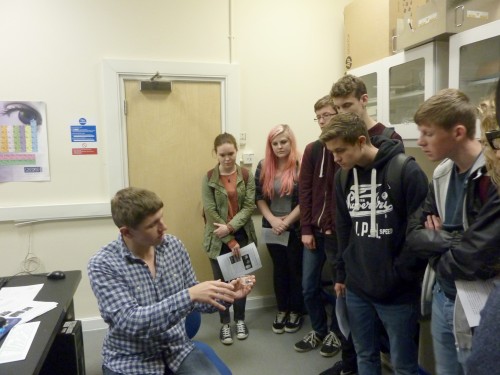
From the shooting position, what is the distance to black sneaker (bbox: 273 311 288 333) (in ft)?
8.99

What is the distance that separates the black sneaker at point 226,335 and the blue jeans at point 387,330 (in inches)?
43.1

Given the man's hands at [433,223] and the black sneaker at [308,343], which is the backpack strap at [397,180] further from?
the black sneaker at [308,343]

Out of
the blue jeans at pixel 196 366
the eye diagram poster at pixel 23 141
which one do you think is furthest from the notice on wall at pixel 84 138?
the blue jeans at pixel 196 366

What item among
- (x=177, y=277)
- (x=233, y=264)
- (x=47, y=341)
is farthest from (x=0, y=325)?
(x=233, y=264)

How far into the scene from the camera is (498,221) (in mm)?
1080

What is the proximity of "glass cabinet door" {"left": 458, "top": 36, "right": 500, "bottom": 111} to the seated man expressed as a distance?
1470 millimetres

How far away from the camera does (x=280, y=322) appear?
277cm

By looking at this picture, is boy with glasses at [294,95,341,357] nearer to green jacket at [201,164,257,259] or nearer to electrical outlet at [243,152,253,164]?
green jacket at [201,164,257,259]

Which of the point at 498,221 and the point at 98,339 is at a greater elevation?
the point at 498,221

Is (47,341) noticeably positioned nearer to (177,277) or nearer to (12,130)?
(177,277)

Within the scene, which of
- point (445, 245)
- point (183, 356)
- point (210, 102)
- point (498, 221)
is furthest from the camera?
point (210, 102)

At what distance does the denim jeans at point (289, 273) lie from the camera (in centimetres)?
265

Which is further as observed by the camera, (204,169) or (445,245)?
(204,169)

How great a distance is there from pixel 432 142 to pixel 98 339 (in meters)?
2.53
